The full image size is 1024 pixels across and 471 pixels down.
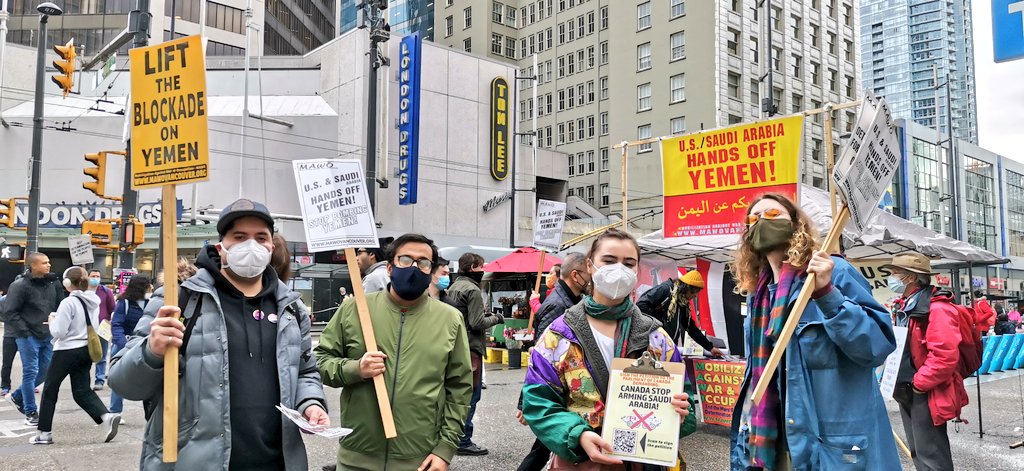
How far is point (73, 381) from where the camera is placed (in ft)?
26.3

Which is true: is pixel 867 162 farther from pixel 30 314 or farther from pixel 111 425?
pixel 30 314

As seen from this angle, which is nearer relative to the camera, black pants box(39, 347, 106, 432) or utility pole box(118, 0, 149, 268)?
black pants box(39, 347, 106, 432)

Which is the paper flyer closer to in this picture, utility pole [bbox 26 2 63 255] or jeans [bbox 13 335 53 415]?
jeans [bbox 13 335 53 415]

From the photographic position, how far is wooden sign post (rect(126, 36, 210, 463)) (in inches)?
129

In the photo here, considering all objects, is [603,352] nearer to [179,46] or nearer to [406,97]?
[179,46]

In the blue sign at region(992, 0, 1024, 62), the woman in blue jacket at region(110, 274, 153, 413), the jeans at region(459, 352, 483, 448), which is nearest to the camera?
the blue sign at region(992, 0, 1024, 62)

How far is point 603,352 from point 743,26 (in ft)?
169

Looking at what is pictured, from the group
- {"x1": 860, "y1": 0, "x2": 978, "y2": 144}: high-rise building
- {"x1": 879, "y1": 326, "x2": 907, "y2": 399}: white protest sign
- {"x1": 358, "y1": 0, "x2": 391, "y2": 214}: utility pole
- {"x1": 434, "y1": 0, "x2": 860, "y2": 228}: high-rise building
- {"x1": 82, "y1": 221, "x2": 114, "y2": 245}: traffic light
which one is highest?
{"x1": 860, "y1": 0, "x2": 978, "y2": 144}: high-rise building

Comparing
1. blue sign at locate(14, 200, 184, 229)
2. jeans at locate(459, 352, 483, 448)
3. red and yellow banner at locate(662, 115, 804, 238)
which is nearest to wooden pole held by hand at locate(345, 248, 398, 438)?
jeans at locate(459, 352, 483, 448)

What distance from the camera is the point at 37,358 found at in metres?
9.47

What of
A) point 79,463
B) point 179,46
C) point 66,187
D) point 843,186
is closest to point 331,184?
point 179,46

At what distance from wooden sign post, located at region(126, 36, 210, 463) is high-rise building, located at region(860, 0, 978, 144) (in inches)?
3326

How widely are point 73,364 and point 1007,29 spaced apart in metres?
9.30

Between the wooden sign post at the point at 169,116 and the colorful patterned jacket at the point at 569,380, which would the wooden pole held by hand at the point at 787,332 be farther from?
the wooden sign post at the point at 169,116
